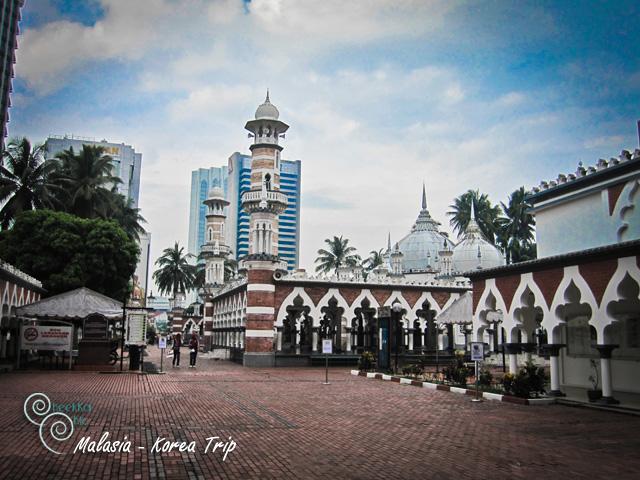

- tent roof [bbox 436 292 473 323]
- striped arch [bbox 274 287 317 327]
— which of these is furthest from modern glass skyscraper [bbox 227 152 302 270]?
tent roof [bbox 436 292 473 323]

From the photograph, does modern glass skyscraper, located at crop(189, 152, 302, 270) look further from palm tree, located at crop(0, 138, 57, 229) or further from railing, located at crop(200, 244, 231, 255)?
palm tree, located at crop(0, 138, 57, 229)

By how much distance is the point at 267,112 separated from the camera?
146 ft

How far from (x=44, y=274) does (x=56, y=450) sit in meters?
29.3

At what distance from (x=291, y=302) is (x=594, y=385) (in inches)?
737

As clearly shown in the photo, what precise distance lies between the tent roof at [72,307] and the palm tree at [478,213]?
4853cm

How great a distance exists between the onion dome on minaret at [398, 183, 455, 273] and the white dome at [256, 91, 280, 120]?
19.3 m

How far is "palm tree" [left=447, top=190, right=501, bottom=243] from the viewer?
66938mm

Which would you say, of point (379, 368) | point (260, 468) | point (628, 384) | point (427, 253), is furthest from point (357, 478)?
point (427, 253)

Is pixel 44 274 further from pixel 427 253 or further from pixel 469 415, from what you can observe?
pixel 427 253

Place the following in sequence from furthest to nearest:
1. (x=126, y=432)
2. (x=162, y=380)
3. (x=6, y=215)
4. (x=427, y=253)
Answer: (x=427, y=253) → (x=6, y=215) → (x=162, y=380) → (x=126, y=432)

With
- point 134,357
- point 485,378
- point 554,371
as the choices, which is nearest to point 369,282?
point 134,357

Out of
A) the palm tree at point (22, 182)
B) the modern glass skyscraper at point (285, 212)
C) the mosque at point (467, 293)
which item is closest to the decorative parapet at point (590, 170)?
the mosque at point (467, 293)

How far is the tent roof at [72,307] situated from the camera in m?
25.6

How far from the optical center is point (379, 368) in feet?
87.9
